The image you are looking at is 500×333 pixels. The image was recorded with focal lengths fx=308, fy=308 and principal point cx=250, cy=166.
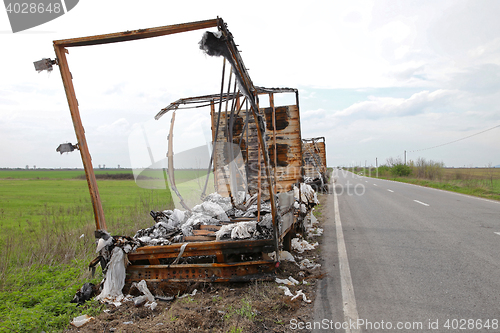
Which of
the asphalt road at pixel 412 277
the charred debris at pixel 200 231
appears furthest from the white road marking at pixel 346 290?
the charred debris at pixel 200 231

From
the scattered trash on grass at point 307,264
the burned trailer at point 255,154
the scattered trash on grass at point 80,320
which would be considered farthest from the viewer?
the burned trailer at point 255,154

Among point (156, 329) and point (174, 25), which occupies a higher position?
point (174, 25)

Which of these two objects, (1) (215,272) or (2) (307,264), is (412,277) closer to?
(2) (307,264)

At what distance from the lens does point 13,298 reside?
429 centimetres

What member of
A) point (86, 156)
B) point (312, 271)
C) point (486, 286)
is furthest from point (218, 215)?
point (486, 286)

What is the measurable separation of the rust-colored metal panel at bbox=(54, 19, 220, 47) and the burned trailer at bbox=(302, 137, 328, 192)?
1389cm

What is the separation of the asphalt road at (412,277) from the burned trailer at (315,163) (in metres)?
9.65

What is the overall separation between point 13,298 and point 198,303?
2.81m

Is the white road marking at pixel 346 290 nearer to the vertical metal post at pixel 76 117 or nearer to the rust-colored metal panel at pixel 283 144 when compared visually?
the rust-colored metal panel at pixel 283 144

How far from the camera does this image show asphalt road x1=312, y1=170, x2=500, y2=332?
3057 mm

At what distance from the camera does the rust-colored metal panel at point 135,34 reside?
3.09 metres

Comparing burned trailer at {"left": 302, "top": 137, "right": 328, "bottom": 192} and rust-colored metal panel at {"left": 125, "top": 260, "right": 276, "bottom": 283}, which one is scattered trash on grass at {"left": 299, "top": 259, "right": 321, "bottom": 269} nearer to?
rust-colored metal panel at {"left": 125, "top": 260, "right": 276, "bottom": 283}

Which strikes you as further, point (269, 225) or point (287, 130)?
point (287, 130)

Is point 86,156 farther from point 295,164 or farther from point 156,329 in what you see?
point 295,164
